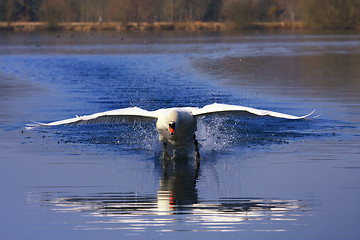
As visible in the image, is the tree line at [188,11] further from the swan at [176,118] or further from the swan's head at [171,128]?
the swan's head at [171,128]

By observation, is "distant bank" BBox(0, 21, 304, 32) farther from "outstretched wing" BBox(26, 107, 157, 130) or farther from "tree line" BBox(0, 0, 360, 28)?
"outstretched wing" BBox(26, 107, 157, 130)

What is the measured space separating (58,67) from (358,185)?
116ft

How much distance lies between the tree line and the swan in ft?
165

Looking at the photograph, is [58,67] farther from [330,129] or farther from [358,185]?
[358,185]

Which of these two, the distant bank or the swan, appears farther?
the distant bank

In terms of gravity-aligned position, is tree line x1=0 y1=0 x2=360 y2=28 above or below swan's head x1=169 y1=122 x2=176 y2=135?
above

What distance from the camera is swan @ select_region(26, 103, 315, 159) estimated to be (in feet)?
48.0

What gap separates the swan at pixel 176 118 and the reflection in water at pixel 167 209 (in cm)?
203

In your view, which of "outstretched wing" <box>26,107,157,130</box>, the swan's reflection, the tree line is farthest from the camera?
the tree line

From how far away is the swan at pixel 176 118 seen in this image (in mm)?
14633

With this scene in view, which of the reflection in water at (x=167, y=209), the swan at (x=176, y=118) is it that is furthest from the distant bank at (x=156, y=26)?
the reflection in water at (x=167, y=209)

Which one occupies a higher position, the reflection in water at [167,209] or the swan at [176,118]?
the swan at [176,118]

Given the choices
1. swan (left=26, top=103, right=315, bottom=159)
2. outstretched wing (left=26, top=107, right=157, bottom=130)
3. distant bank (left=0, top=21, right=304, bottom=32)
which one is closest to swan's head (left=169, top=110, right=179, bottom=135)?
swan (left=26, top=103, right=315, bottom=159)

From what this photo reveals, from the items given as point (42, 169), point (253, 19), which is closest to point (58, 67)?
point (42, 169)
